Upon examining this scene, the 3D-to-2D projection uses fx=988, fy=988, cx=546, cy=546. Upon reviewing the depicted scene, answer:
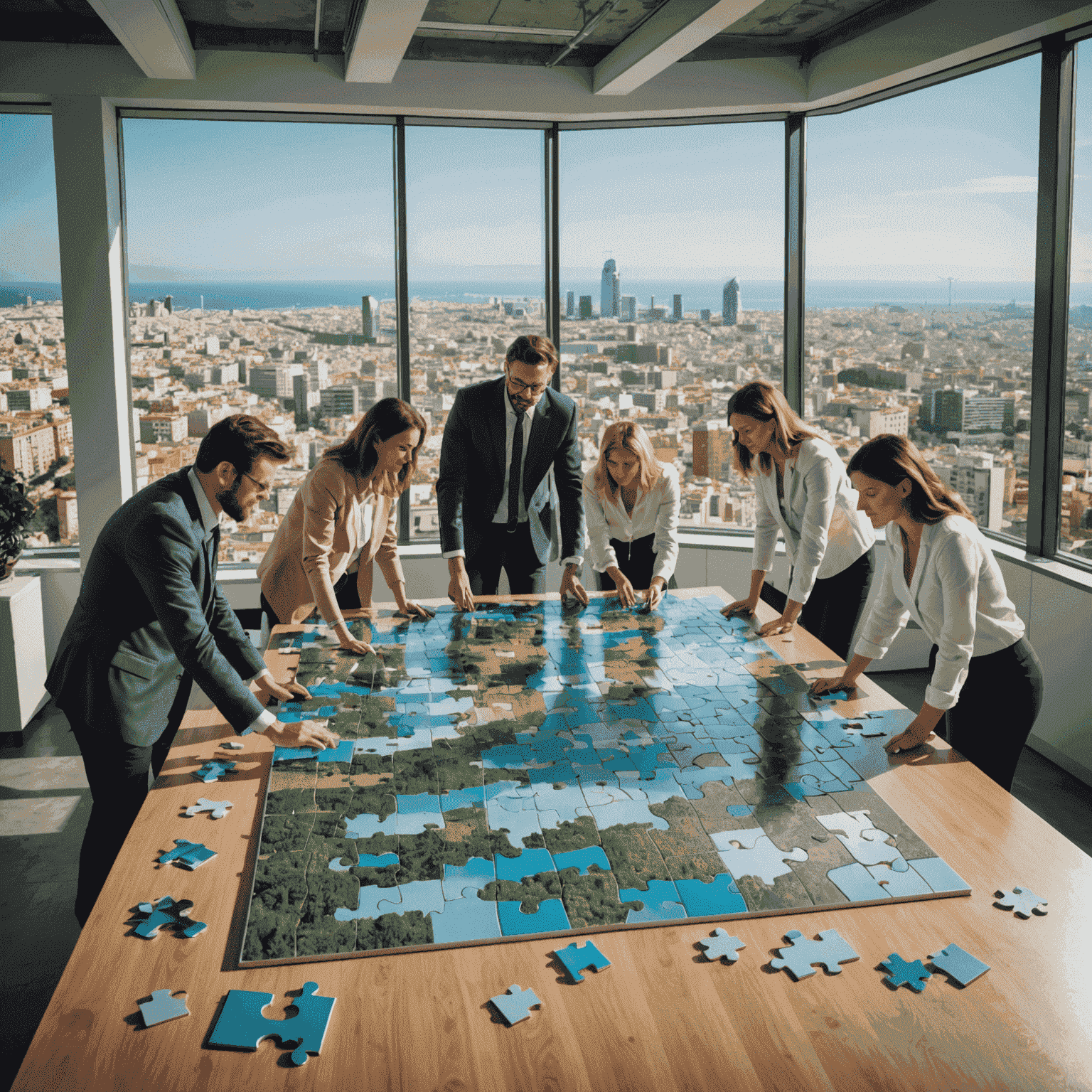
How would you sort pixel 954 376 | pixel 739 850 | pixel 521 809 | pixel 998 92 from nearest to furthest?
pixel 739 850, pixel 521 809, pixel 998 92, pixel 954 376

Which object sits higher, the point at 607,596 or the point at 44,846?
the point at 607,596

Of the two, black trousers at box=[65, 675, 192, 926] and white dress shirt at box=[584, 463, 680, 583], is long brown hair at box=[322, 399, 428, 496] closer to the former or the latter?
white dress shirt at box=[584, 463, 680, 583]

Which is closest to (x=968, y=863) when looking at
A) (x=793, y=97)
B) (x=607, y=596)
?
(x=607, y=596)

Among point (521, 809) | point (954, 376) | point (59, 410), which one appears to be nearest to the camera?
point (521, 809)

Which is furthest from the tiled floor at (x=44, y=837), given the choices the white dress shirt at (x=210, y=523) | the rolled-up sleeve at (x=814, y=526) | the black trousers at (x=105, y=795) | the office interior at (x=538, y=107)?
the rolled-up sleeve at (x=814, y=526)

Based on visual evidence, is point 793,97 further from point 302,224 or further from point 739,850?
point 739,850

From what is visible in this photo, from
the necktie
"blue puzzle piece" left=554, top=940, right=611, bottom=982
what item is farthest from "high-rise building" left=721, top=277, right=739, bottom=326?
"blue puzzle piece" left=554, top=940, right=611, bottom=982

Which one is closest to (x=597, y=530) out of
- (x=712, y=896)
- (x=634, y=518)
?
(x=634, y=518)
